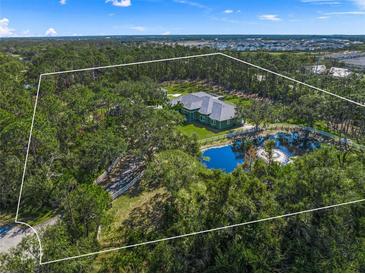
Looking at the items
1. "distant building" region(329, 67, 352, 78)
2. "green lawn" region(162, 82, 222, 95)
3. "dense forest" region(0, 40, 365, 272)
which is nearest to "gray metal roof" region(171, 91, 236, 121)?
"dense forest" region(0, 40, 365, 272)

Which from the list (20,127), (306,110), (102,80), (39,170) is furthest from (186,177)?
(102,80)

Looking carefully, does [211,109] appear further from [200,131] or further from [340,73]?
[340,73]

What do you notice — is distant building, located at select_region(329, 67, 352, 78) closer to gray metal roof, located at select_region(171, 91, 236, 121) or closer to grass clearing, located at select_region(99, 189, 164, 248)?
gray metal roof, located at select_region(171, 91, 236, 121)

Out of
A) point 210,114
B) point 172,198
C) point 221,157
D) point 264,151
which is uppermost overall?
point 210,114

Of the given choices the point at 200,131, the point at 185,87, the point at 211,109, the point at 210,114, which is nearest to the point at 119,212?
the point at 200,131

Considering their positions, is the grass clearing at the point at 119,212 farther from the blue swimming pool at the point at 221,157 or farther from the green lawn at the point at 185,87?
the green lawn at the point at 185,87

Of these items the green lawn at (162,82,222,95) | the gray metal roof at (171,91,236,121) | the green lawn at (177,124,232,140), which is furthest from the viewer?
the green lawn at (162,82,222,95)
